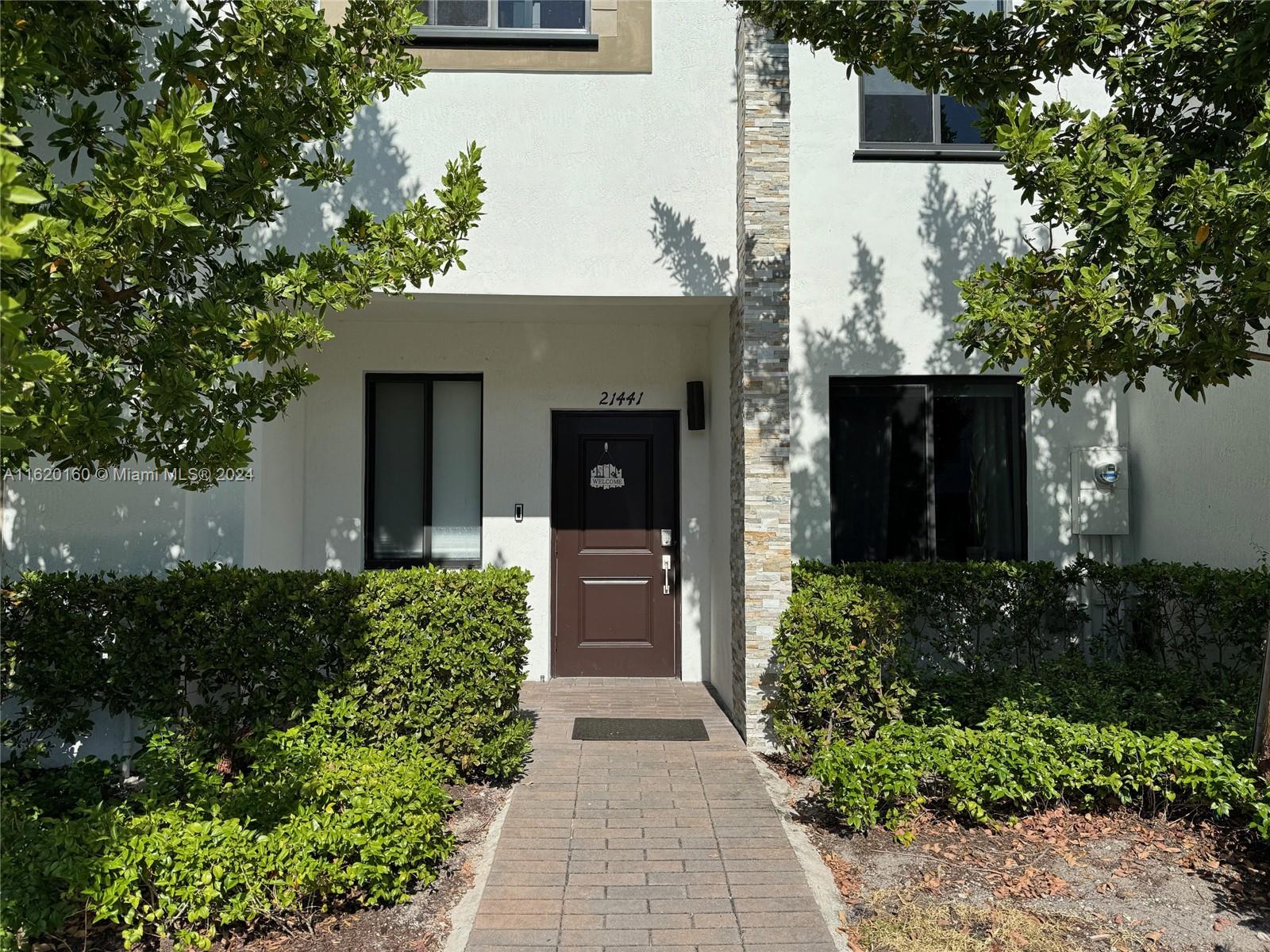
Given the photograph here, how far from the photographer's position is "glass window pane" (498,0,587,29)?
6.73 metres

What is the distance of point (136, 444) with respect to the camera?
3631 millimetres

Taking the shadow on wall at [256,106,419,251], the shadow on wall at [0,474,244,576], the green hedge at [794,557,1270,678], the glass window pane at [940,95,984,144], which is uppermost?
the glass window pane at [940,95,984,144]

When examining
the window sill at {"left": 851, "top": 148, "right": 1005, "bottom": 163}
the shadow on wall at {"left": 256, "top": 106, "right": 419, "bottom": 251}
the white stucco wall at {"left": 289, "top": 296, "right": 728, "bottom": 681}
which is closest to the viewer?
the shadow on wall at {"left": 256, "top": 106, "right": 419, "bottom": 251}

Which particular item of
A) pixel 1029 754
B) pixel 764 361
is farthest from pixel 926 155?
pixel 1029 754

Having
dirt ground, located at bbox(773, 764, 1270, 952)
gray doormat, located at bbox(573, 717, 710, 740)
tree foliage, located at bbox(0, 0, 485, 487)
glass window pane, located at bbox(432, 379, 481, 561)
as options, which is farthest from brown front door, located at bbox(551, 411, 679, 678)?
tree foliage, located at bbox(0, 0, 485, 487)

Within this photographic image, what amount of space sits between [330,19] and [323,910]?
233 inches

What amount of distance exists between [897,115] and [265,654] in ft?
19.9

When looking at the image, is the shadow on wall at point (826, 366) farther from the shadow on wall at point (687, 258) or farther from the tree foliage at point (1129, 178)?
the tree foliage at point (1129, 178)

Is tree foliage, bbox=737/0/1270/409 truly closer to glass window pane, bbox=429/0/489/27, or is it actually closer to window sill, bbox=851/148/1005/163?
window sill, bbox=851/148/1005/163

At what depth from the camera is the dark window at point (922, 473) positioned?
732cm

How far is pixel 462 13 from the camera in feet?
22.2

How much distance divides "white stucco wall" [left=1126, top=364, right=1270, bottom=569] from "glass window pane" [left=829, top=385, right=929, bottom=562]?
5.64 ft

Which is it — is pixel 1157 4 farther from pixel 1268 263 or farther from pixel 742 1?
pixel 742 1

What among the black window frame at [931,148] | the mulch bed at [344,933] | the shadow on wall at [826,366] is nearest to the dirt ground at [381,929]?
the mulch bed at [344,933]
